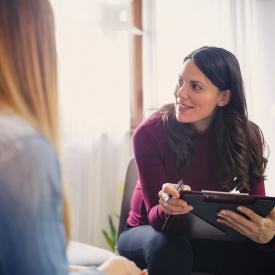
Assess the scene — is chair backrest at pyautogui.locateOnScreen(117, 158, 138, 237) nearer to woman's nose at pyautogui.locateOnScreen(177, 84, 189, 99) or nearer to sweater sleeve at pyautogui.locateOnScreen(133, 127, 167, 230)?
sweater sleeve at pyautogui.locateOnScreen(133, 127, 167, 230)

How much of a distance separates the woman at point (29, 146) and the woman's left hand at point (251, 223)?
0.63 metres

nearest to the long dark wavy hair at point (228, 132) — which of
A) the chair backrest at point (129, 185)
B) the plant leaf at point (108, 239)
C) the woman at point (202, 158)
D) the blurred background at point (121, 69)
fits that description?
the woman at point (202, 158)

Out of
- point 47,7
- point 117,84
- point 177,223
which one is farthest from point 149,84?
point 47,7

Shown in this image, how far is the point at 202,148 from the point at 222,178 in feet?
0.45

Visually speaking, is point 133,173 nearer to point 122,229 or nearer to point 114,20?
point 122,229

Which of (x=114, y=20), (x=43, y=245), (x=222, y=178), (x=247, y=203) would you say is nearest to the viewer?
(x=43, y=245)

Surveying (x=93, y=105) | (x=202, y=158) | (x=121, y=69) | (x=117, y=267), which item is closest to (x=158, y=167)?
(x=202, y=158)

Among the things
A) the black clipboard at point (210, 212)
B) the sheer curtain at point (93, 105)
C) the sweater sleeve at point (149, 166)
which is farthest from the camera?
the sheer curtain at point (93, 105)

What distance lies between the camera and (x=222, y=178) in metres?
1.39

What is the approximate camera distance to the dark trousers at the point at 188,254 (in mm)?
1101

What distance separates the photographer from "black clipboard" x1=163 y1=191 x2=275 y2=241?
3.29 ft

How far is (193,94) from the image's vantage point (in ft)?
4.42

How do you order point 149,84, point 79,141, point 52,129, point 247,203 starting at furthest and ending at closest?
point 149,84
point 79,141
point 247,203
point 52,129

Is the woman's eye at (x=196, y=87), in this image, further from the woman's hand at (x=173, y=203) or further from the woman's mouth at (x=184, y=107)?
Result: the woman's hand at (x=173, y=203)
